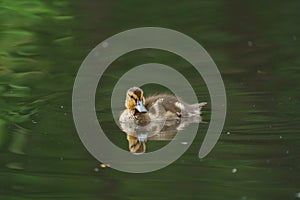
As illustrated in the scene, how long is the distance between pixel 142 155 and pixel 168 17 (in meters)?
4.27

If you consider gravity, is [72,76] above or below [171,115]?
above

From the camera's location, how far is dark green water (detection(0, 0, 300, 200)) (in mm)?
4816

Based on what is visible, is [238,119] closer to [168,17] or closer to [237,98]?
[237,98]

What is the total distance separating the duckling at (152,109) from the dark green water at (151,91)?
156 millimetres

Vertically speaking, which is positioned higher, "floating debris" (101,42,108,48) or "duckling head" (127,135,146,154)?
"floating debris" (101,42,108,48)

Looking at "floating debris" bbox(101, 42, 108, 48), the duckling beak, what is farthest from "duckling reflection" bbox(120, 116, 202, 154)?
"floating debris" bbox(101, 42, 108, 48)

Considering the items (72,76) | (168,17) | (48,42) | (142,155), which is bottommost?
(142,155)

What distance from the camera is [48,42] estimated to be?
8.68m

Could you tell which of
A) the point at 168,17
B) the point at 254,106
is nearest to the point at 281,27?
the point at 168,17

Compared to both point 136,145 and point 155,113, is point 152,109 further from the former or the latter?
point 136,145

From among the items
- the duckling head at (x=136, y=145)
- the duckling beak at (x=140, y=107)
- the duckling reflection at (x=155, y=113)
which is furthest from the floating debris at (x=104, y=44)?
the duckling head at (x=136, y=145)

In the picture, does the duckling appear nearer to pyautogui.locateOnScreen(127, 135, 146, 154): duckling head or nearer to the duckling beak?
the duckling beak

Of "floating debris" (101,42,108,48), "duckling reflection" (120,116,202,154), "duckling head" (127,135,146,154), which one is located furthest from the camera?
"floating debris" (101,42,108,48)

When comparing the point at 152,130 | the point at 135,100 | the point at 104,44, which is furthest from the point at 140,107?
the point at 104,44
